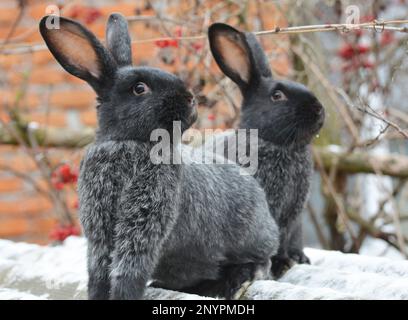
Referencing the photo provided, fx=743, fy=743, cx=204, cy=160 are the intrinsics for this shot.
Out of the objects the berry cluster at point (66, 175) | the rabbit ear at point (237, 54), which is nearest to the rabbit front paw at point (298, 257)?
the rabbit ear at point (237, 54)

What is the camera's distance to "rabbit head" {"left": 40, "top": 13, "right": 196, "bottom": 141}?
122cm

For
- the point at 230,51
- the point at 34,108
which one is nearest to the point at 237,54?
the point at 230,51

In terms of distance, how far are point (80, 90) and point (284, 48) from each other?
1191 mm

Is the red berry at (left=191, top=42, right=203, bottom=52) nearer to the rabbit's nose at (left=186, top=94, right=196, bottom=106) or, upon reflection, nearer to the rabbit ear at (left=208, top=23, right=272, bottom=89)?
the rabbit ear at (left=208, top=23, right=272, bottom=89)

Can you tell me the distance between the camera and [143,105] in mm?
1217

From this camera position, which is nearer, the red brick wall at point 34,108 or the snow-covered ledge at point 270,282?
the snow-covered ledge at point 270,282

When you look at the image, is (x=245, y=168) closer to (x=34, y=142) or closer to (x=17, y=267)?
(x=17, y=267)

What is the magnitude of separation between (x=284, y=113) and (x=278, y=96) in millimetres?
46

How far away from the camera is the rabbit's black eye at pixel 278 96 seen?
153 centimetres

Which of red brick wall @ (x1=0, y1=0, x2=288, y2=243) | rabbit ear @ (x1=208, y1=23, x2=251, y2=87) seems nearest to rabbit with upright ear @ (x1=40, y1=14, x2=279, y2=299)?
rabbit ear @ (x1=208, y1=23, x2=251, y2=87)

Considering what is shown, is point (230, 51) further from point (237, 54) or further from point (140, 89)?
point (140, 89)

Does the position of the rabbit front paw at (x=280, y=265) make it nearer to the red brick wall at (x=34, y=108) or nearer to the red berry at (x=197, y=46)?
the red berry at (x=197, y=46)

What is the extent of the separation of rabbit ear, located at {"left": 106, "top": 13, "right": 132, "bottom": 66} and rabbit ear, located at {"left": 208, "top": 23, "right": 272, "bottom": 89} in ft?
0.68

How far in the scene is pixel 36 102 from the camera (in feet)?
10.9
